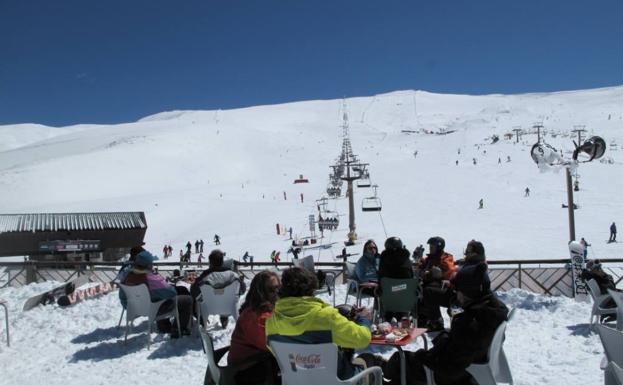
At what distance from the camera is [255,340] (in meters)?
4.47

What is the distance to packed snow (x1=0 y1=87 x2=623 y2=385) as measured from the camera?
7.31 metres

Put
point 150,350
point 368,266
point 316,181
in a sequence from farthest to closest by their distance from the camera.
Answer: point 316,181 < point 368,266 < point 150,350

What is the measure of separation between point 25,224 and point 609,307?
23.2 meters

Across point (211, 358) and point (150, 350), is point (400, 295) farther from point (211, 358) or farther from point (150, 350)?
point (150, 350)

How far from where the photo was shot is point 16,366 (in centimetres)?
716

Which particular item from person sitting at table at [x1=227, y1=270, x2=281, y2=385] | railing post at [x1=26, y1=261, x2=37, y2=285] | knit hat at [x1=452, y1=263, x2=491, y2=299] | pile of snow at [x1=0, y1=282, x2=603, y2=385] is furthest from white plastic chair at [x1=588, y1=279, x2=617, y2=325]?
railing post at [x1=26, y1=261, x2=37, y2=285]

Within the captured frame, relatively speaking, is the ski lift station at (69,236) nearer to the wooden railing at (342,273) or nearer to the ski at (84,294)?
the wooden railing at (342,273)

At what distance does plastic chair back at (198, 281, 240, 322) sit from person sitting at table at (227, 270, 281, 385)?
10.3 ft

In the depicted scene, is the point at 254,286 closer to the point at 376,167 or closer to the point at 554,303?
the point at 554,303

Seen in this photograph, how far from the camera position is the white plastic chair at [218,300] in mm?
7781

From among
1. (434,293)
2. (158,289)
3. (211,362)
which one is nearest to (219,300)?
(158,289)

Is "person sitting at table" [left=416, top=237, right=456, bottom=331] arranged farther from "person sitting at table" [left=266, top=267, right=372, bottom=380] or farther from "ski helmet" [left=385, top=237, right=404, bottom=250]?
"person sitting at table" [left=266, top=267, right=372, bottom=380]

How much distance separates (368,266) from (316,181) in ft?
200

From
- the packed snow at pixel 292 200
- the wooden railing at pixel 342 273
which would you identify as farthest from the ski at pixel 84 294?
the wooden railing at pixel 342 273
